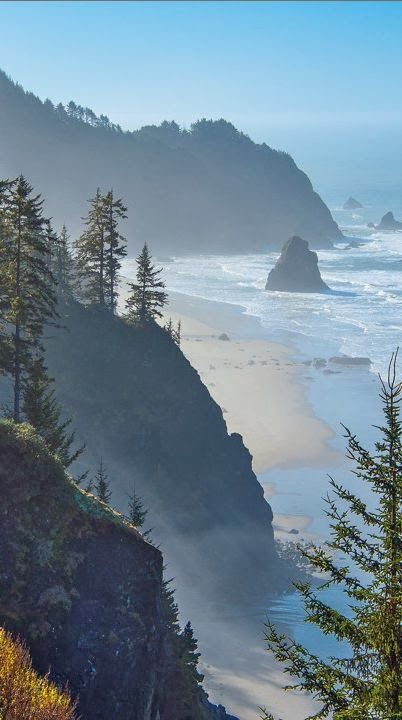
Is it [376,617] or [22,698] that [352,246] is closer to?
[376,617]

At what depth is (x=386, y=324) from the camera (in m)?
108

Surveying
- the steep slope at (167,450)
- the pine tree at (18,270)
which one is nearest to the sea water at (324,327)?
the steep slope at (167,450)

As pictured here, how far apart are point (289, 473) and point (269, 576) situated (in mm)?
14353

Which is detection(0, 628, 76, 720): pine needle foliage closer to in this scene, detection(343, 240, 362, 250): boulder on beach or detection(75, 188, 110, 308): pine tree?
detection(75, 188, 110, 308): pine tree

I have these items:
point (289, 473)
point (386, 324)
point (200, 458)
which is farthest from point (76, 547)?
point (386, 324)

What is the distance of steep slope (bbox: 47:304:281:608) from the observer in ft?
166

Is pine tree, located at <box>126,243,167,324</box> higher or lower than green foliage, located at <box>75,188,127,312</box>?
lower

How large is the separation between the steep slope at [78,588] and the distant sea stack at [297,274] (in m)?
122

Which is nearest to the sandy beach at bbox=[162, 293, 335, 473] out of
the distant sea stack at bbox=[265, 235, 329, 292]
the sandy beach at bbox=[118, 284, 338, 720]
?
the sandy beach at bbox=[118, 284, 338, 720]

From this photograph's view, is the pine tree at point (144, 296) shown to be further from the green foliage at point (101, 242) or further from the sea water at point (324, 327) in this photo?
the sea water at point (324, 327)

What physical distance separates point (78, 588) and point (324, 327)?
95450 mm

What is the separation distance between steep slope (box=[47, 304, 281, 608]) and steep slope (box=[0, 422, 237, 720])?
28439mm

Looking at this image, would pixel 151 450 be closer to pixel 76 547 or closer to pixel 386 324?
pixel 76 547

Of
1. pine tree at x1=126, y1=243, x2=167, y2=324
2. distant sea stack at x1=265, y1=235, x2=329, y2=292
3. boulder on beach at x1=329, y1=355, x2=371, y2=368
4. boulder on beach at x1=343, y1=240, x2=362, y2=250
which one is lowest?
pine tree at x1=126, y1=243, x2=167, y2=324
